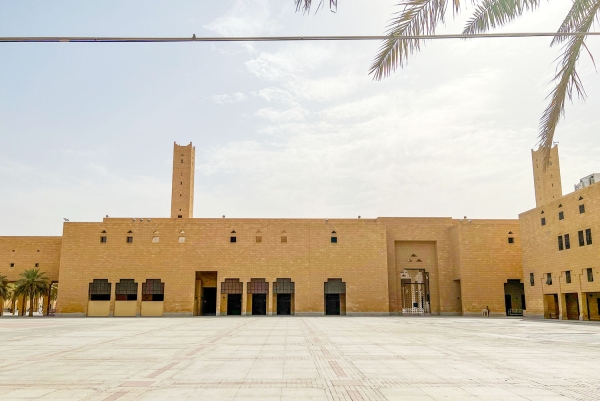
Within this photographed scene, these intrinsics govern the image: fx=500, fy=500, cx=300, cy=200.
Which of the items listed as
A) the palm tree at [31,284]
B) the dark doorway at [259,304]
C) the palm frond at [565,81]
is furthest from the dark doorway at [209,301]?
the palm frond at [565,81]

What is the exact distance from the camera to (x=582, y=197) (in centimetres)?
3170

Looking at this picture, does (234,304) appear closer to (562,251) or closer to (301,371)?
(562,251)

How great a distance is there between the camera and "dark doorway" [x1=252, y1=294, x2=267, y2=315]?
46031 mm

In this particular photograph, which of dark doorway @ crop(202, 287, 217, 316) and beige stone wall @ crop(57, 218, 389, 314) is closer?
beige stone wall @ crop(57, 218, 389, 314)

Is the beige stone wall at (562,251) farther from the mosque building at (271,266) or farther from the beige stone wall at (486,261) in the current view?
the mosque building at (271,266)

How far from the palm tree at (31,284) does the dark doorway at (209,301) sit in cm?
1435

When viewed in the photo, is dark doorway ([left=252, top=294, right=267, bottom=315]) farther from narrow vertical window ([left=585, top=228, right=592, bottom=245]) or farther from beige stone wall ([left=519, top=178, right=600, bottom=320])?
narrow vertical window ([left=585, top=228, right=592, bottom=245])

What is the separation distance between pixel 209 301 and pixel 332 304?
12137 mm

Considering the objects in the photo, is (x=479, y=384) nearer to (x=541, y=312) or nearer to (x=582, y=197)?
(x=582, y=197)

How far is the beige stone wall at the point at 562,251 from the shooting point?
30.7m

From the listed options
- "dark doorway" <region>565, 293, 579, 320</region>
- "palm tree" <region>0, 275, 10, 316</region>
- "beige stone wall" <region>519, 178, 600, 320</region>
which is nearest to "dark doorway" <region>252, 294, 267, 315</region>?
"beige stone wall" <region>519, 178, 600, 320</region>

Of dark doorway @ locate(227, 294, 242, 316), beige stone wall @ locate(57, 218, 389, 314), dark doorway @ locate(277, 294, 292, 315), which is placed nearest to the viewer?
beige stone wall @ locate(57, 218, 389, 314)

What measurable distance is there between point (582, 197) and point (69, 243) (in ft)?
136

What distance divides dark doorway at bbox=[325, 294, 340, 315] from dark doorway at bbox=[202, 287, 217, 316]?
10.9 m
